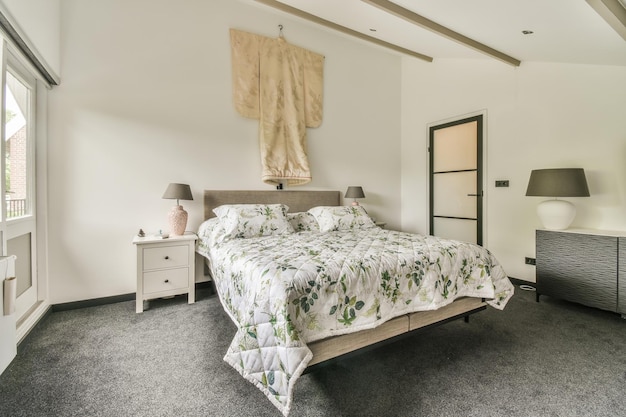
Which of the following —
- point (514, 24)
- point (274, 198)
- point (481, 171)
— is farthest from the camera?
point (481, 171)

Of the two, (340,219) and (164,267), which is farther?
(340,219)

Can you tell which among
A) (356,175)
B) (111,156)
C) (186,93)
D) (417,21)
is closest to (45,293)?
(111,156)

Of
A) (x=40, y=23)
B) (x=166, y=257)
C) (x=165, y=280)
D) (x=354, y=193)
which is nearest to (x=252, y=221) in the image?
(x=166, y=257)

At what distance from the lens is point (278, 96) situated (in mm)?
3543

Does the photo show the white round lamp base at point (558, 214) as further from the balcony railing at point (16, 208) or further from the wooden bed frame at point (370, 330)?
the balcony railing at point (16, 208)

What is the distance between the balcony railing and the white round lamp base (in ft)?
14.8

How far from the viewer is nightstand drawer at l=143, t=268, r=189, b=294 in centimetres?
253

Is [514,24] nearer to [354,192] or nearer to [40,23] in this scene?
[354,192]

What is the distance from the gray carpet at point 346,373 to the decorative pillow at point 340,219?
132 centimetres

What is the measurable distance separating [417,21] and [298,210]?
7.62 feet

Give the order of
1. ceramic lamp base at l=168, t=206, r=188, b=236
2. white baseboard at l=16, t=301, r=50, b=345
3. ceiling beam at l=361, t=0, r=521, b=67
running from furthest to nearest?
ceramic lamp base at l=168, t=206, r=188, b=236
ceiling beam at l=361, t=0, r=521, b=67
white baseboard at l=16, t=301, r=50, b=345

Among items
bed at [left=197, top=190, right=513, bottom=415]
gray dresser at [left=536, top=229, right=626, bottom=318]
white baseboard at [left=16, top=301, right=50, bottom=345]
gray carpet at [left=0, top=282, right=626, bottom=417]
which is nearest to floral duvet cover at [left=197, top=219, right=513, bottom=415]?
bed at [left=197, top=190, right=513, bottom=415]

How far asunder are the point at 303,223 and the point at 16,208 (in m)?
2.38

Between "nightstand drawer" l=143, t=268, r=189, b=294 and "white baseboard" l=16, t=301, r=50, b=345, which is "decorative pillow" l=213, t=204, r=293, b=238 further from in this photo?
"white baseboard" l=16, t=301, r=50, b=345
